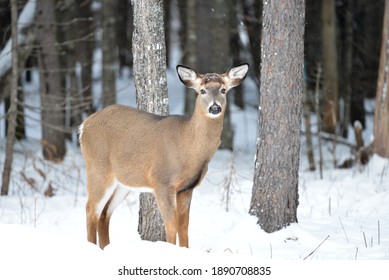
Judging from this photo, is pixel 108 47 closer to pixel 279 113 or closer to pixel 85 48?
pixel 85 48

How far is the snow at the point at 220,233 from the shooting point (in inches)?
258

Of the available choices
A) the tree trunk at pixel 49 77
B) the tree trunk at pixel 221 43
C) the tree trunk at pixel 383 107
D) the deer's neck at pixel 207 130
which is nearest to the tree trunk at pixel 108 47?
the tree trunk at pixel 221 43

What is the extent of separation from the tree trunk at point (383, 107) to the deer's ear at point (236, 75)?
6848 mm

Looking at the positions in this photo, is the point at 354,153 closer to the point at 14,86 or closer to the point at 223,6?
the point at 223,6

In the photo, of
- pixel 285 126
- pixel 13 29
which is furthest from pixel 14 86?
pixel 285 126

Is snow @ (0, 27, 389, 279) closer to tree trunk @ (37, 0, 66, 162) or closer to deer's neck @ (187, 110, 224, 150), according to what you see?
tree trunk @ (37, 0, 66, 162)

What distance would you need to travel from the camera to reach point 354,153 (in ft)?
52.2

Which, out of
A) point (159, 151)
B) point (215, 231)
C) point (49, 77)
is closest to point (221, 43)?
point (49, 77)

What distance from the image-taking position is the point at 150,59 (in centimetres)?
882

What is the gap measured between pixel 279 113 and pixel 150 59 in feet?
4.91

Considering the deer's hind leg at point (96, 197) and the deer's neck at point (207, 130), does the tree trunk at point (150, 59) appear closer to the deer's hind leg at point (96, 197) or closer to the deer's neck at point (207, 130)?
the deer's hind leg at point (96, 197)

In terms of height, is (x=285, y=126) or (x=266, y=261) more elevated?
(x=285, y=126)

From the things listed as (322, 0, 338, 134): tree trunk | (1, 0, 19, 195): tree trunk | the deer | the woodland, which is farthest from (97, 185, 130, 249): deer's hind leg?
(322, 0, 338, 134): tree trunk

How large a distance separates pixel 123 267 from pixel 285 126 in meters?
3.06
